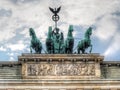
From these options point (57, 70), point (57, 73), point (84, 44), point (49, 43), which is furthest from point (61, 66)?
point (84, 44)

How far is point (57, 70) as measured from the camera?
2963 inches

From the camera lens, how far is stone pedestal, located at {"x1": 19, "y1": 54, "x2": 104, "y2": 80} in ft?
246

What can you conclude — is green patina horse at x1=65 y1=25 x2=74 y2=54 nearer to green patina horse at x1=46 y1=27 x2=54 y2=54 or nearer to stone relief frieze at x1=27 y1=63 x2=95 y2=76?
green patina horse at x1=46 y1=27 x2=54 y2=54

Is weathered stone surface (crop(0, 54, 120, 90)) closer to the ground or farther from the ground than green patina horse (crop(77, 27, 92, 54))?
closer to the ground

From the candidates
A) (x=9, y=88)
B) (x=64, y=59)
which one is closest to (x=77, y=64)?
(x=64, y=59)

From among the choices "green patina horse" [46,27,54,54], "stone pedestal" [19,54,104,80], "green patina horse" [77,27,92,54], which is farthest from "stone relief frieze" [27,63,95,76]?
"green patina horse" [77,27,92,54]

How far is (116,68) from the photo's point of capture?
2997 inches

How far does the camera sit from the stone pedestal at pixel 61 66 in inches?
2955

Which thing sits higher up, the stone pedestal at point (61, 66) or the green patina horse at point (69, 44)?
the green patina horse at point (69, 44)

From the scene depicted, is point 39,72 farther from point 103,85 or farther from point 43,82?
point 103,85

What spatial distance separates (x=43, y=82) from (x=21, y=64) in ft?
10.3

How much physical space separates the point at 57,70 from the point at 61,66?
2.00 ft

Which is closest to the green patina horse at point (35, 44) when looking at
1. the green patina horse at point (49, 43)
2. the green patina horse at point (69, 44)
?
the green patina horse at point (49, 43)

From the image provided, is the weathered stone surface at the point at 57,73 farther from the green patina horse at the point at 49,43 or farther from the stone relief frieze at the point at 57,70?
the green patina horse at the point at 49,43
